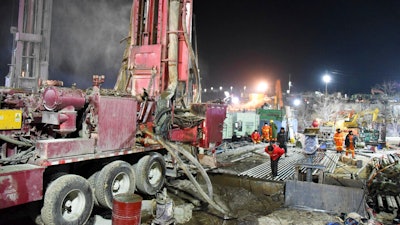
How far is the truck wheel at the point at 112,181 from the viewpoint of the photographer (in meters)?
6.11

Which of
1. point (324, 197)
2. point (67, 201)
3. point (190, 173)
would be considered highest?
point (190, 173)

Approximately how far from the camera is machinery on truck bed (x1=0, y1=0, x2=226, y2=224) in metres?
5.00

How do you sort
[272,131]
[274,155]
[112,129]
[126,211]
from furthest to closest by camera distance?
[272,131] < [274,155] < [112,129] < [126,211]

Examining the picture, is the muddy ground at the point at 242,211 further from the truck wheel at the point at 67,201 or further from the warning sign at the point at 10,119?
the warning sign at the point at 10,119

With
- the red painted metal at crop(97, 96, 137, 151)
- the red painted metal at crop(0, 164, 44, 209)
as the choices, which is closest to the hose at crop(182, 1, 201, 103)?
the red painted metal at crop(97, 96, 137, 151)

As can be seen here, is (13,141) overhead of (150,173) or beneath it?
overhead

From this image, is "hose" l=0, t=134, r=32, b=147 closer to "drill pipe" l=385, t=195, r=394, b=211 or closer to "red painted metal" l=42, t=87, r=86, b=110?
"red painted metal" l=42, t=87, r=86, b=110

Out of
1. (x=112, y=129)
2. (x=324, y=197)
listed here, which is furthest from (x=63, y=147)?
(x=324, y=197)

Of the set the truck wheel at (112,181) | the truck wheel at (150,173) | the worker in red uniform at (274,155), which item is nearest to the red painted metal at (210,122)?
the worker in red uniform at (274,155)

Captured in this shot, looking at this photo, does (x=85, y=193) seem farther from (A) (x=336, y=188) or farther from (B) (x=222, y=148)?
(B) (x=222, y=148)

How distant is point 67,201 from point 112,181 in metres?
1.09

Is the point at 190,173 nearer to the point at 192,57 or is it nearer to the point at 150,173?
the point at 150,173

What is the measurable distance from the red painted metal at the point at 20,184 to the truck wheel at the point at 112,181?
58.4 inches

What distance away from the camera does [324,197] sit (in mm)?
7176
